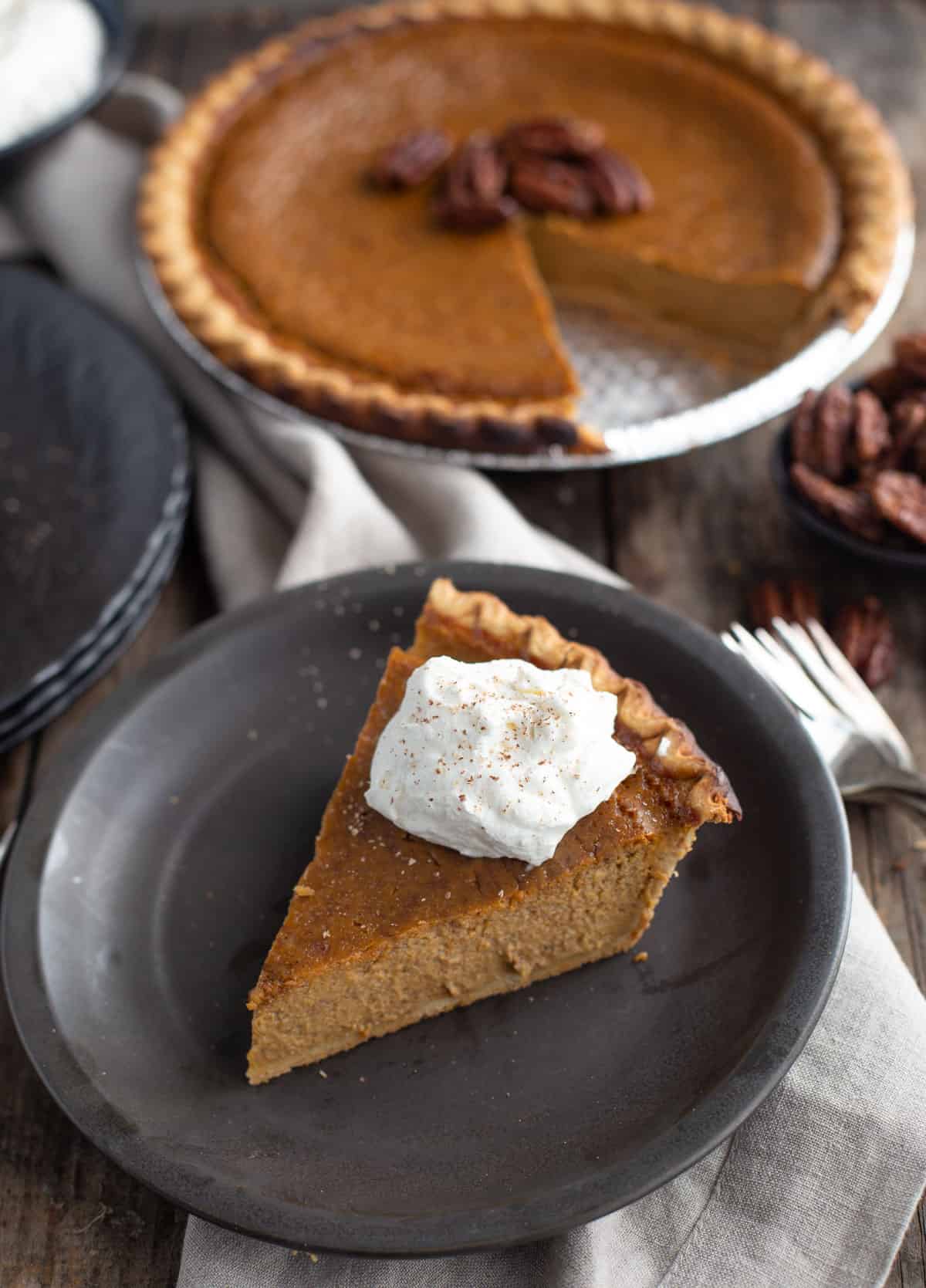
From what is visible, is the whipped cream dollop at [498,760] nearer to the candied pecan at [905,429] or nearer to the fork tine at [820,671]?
the fork tine at [820,671]

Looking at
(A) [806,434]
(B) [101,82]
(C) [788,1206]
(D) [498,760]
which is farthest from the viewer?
(B) [101,82]

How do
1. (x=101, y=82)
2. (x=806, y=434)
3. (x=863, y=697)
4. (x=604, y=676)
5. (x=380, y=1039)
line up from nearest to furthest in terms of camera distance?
(x=380, y=1039)
(x=604, y=676)
(x=863, y=697)
(x=806, y=434)
(x=101, y=82)

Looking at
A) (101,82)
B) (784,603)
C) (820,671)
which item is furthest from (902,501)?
(101,82)

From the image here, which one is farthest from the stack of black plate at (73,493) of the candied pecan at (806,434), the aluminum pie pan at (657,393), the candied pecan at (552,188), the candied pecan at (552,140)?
the candied pecan at (806,434)

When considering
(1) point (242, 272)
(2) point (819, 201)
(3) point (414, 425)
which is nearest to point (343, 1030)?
(3) point (414, 425)

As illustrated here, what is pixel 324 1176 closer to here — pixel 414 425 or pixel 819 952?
pixel 819 952

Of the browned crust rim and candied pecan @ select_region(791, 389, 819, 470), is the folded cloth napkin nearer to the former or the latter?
the browned crust rim

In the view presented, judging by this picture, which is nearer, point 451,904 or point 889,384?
point 451,904

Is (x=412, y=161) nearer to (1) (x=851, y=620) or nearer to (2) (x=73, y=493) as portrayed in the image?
(2) (x=73, y=493)
